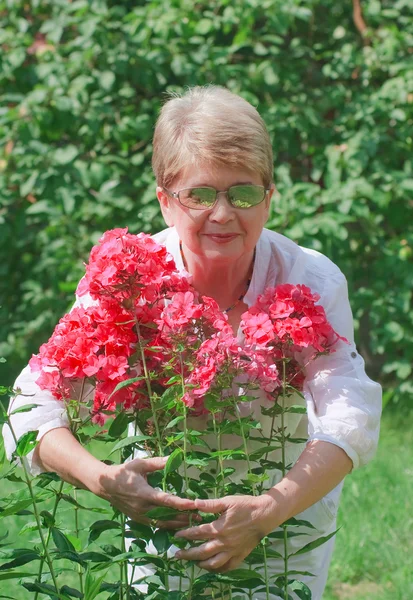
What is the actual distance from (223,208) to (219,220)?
31 millimetres

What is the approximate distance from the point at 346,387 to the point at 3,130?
3.62 m

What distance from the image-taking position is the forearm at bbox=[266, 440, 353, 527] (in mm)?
2033

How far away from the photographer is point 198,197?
2.28 meters

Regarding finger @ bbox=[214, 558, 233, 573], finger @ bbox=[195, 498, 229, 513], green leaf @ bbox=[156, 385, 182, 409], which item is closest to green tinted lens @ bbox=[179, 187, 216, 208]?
green leaf @ bbox=[156, 385, 182, 409]

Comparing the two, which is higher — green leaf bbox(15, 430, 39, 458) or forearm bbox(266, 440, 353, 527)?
green leaf bbox(15, 430, 39, 458)

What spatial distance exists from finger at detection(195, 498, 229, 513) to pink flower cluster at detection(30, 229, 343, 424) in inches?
7.6

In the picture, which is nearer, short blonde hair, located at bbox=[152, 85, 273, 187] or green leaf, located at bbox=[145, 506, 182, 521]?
green leaf, located at bbox=[145, 506, 182, 521]

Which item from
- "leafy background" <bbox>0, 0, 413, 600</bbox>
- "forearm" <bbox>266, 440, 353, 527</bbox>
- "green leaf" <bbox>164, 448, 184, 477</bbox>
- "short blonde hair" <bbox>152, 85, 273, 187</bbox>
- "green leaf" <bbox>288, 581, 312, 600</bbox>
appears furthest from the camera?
"leafy background" <bbox>0, 0, 413, 600</bbox>

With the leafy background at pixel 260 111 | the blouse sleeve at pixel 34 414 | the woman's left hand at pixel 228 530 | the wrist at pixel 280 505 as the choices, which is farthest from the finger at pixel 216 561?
the leafy background at pixel 260 111

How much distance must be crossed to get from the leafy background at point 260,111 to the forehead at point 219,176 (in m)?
2.75

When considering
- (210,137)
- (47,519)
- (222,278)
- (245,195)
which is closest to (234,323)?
(222,278)

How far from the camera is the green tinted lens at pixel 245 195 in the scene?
2264 mm

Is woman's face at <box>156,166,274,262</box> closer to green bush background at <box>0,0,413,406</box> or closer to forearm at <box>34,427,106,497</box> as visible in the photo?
forearm at <box>34,427,106,497</box>

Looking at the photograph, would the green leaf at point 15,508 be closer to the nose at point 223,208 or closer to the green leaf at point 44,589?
the green leaf at point 44,589
